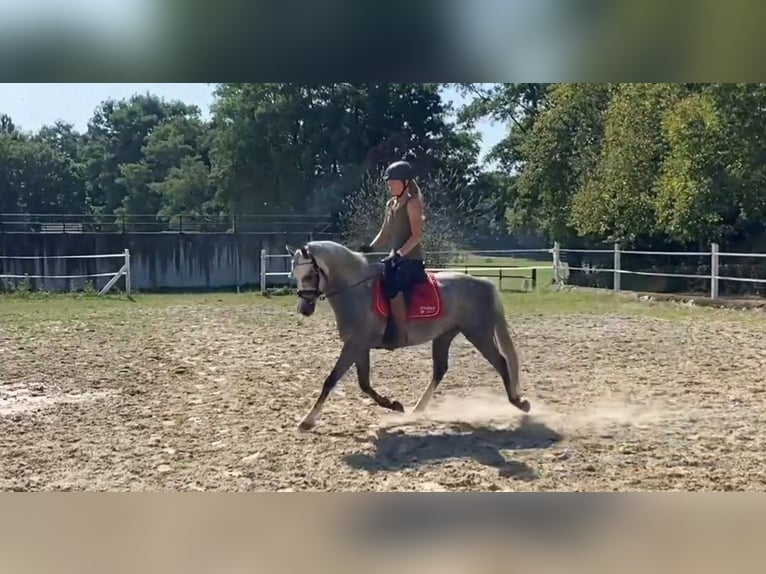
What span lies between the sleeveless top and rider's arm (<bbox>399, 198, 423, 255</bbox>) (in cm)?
4

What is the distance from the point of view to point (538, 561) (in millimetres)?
2648

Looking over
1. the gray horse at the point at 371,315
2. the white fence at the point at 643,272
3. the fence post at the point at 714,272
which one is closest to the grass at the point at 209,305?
the fence post at the point at 714,272

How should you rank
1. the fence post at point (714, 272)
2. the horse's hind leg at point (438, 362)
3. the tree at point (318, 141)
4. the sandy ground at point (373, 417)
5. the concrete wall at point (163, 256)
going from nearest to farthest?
the sandy ground at point (373, 417) < the horse's hind leg at point (438, 362) < the tree at point (318, 141) < the concrete wall at point (163, 256) < the fence post at point (714, 272)

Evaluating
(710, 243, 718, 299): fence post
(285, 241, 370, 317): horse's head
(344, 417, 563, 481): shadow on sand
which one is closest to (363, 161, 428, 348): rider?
(285, 241, 370, 317): horse's head

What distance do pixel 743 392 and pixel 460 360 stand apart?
192 centimetres

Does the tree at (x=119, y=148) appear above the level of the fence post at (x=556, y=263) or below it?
above

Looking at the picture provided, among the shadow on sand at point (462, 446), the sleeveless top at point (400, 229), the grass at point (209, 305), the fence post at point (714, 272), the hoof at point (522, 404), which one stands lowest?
the shadow on sand at point (462, 446)

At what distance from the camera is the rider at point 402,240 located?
144 inches

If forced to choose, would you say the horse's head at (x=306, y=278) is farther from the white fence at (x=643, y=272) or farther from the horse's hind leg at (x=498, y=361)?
the white fence at (x=643, y=272)

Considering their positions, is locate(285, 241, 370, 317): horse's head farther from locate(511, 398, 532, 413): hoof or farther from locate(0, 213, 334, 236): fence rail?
locate(0, 213, 334, 236): fence rail

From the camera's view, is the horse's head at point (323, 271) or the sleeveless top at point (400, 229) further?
the sleeveless top at point (400, 229)

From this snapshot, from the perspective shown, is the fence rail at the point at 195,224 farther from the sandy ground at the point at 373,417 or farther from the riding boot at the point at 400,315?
the riding boot at the point at 400,315

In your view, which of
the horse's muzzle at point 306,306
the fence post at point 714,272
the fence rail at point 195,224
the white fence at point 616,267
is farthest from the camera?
the fence post at point 714,272

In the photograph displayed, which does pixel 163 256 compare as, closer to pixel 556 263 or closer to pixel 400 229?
pixel 400 229
